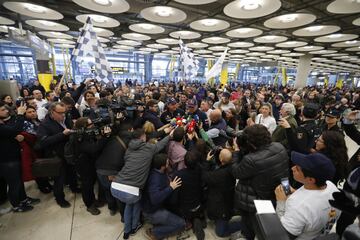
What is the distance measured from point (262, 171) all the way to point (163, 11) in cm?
555

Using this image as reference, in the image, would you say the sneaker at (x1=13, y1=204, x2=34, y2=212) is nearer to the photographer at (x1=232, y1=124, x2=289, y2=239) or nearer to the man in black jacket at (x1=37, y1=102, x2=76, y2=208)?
the man in black jacket at (x1=37, y1=102, x2=76, y2=208)

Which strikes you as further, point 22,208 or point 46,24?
point 46,24

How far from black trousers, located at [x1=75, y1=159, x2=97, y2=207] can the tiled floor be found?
232mm

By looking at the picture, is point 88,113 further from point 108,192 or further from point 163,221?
point 163,221

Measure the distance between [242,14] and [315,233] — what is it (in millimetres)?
5693

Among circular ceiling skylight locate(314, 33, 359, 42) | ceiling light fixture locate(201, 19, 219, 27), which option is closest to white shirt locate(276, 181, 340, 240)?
ceiling light fixture locate(201, 19, 219, 27)

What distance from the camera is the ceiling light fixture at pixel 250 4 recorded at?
472 cm

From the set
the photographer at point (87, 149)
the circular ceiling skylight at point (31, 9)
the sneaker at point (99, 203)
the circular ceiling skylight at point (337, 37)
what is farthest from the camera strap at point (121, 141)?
the circular ceiling skylight at point (337, 37)

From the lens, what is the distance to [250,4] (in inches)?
192

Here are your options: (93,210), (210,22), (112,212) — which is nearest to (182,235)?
(112,212)

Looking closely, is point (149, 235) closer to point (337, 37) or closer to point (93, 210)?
point (93, 210)

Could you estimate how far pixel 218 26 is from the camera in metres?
7.06

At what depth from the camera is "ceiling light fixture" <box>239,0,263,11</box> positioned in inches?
186

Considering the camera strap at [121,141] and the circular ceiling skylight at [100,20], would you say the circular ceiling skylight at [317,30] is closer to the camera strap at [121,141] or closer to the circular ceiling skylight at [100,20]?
the circular ceiling skylight at [100,20]
